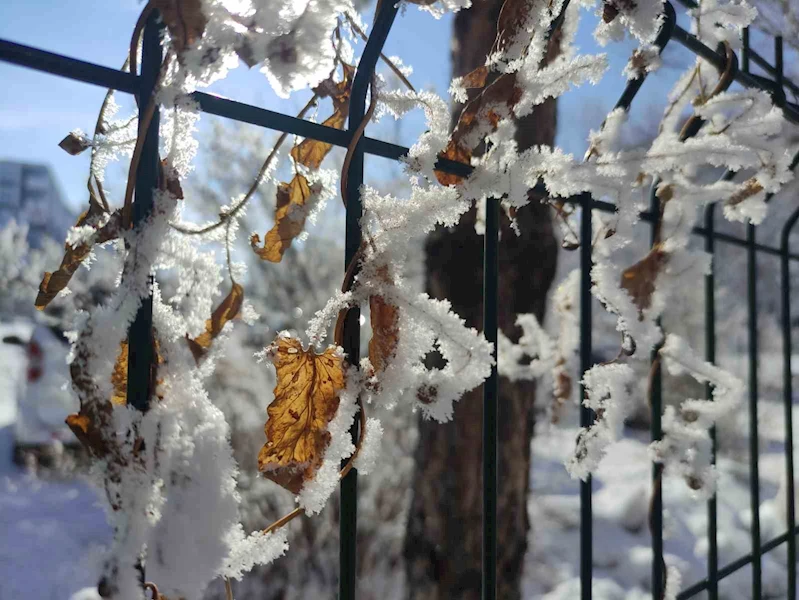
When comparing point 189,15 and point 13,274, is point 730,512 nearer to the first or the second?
point 189,15

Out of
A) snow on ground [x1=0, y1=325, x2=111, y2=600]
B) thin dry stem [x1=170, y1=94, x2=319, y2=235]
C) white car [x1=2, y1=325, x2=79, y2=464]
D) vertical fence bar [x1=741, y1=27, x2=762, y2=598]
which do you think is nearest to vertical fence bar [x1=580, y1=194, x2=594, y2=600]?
thin dry stem [x1=170, y1=94, x2=319, y2=235]

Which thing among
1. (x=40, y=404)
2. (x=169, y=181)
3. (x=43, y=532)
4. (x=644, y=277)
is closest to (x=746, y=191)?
(x=644, y=277)

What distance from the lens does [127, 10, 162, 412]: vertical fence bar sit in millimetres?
548

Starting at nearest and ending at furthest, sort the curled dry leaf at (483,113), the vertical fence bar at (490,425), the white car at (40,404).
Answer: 1. the curled dry leaf at (483,113)
2. the vertical fence bar at (490,425)
3. the white car at (40,404)

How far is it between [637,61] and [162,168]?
75 centimetres

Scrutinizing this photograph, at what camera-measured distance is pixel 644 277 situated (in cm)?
110

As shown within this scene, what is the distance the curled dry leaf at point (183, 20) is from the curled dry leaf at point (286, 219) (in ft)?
0.84

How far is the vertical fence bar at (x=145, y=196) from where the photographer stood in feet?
1.80

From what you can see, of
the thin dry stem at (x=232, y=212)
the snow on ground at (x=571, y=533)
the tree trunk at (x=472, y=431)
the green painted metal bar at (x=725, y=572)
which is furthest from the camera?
the snow on ground at (x=571, y=533)

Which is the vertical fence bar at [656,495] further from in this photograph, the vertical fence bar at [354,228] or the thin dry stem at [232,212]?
the thin dry stem at [232,212]

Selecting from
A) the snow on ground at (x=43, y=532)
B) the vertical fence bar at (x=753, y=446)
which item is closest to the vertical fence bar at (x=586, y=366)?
the vertical fence bar at (x=753, y=446)

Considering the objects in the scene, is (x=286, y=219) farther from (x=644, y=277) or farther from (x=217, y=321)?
(x=644, y=277)

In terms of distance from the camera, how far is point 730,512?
5.23 metres

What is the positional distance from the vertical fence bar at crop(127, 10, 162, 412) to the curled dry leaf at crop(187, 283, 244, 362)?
0.30 ft
